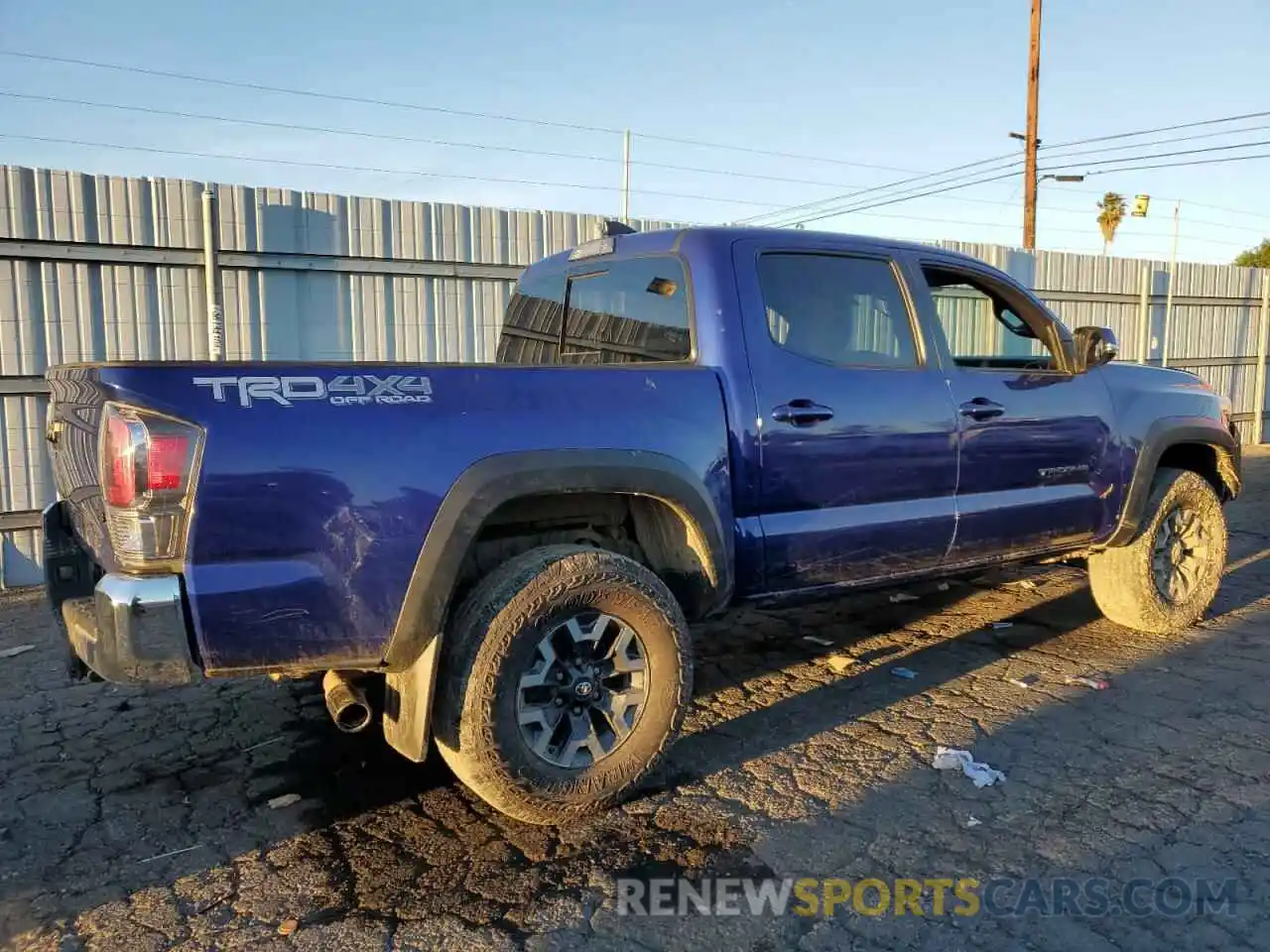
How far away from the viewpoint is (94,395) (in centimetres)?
269

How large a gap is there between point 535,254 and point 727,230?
510cm

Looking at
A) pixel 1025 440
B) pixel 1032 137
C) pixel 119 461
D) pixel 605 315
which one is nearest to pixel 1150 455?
pixel 1025 440

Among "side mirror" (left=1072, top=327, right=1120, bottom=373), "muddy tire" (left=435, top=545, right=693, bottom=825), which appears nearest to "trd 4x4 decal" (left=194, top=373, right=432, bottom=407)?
"muddy tire" (left=435, top=545, right=693, bottom=825)

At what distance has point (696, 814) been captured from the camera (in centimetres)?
326

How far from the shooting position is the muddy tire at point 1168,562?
521 cm

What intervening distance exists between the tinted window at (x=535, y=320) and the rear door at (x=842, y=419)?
111cm

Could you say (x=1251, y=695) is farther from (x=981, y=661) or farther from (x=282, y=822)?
(x=282, y=822)

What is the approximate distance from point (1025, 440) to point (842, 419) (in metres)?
1.18

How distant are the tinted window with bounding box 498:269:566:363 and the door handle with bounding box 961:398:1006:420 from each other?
1859mm

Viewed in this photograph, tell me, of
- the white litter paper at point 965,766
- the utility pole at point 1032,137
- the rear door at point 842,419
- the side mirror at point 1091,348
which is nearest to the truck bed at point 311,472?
the rear door at point 842,419

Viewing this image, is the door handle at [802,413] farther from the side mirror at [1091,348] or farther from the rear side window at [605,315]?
the side mirror at [1091,348]

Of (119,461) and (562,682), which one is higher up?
(119,461)

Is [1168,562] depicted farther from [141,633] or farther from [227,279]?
[227,279]

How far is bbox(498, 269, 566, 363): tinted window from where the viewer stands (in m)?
4.54
